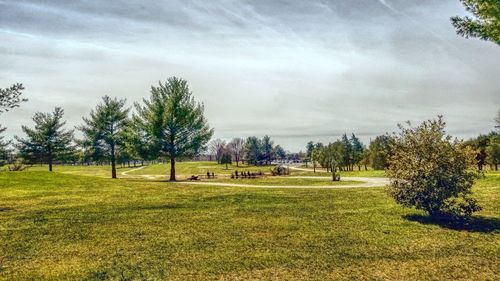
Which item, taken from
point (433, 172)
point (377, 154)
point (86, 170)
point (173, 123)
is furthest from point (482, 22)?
point (86, 170)

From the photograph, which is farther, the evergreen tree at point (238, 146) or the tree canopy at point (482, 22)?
the evergreen tree at point (238, 146)

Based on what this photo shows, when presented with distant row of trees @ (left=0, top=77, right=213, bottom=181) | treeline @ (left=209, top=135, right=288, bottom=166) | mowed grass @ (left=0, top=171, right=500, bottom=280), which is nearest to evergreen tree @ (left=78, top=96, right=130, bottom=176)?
distant row of trees @ (left=0, top=77, right=213, bottom=181)

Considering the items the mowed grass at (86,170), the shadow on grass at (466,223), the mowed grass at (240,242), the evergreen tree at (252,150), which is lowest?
the shadow on grass at (466,223)

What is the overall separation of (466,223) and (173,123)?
118ft

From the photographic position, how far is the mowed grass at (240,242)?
30.1ft

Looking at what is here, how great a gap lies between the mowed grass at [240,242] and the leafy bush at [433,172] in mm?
892

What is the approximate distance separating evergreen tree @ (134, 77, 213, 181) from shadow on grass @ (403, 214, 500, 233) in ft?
110

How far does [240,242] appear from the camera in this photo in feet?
39.5

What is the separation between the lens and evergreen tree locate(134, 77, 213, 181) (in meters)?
45.0

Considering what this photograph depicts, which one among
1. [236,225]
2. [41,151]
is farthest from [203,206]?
[41,151]

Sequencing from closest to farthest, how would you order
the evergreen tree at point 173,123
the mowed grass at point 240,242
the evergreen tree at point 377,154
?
the mowed grass at point 240,242, the evergreen tree at point 173,123, the evergreen tree at point 377,154

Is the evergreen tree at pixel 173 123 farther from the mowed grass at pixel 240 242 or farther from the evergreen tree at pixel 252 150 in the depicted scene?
the evergreen tree at pixel 252 150

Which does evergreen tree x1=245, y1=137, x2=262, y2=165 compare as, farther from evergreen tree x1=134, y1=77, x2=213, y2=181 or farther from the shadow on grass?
the shadow on grass

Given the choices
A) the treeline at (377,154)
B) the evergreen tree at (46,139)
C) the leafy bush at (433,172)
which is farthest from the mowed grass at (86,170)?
the leafy bush at (433,172)
